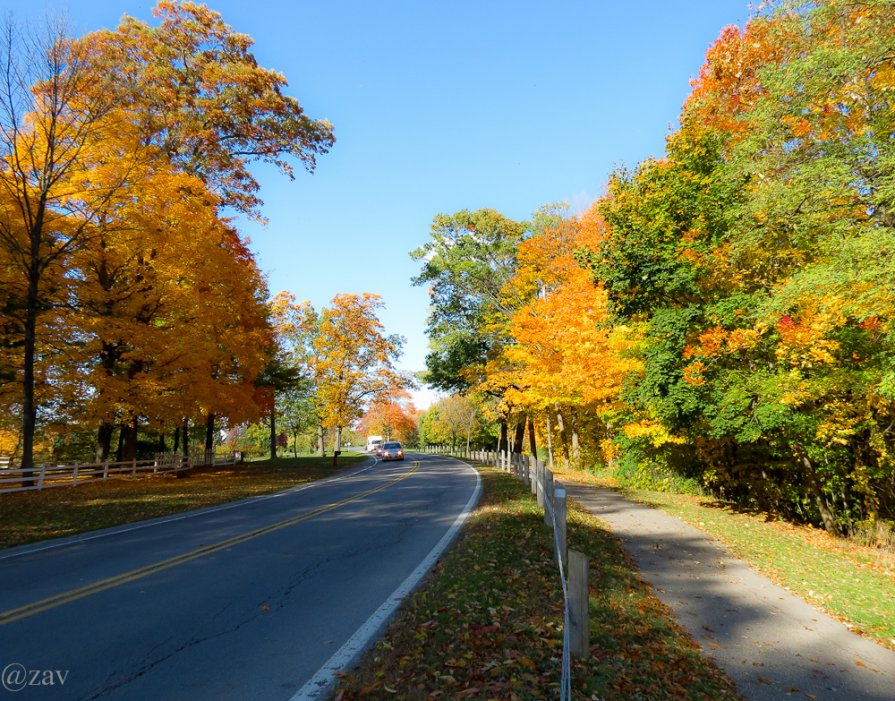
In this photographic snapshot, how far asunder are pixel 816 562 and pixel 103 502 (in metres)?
17.4

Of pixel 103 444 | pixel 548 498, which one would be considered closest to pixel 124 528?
pixel 548 498

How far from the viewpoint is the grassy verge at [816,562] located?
675 centimetres

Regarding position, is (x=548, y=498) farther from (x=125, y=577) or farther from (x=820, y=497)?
(x=820, y=497)

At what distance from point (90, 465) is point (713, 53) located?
89.5 feet

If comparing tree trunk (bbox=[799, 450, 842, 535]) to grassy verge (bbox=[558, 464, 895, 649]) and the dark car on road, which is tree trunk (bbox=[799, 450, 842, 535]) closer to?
grassy verge (bbox=[558, 464, 895, 649])

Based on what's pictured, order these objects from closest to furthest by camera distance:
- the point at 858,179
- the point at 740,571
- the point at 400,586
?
1. the point at 400,586
2. the point at 740,571
3. the point at 858,179

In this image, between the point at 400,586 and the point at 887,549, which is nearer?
the point at 400,586

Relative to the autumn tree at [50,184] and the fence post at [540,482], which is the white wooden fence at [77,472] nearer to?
the autumn tree at [50,184]

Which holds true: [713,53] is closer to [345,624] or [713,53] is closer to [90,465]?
[345,624]

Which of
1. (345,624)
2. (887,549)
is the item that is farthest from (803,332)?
(345,624)

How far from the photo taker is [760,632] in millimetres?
5785

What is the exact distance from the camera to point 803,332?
11.0 metres

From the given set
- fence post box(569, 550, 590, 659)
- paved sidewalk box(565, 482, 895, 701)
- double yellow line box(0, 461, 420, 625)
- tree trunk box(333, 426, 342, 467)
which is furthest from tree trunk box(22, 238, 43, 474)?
fence post box(569, 550, 590, 659)

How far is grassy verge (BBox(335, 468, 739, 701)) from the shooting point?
4059 mm
